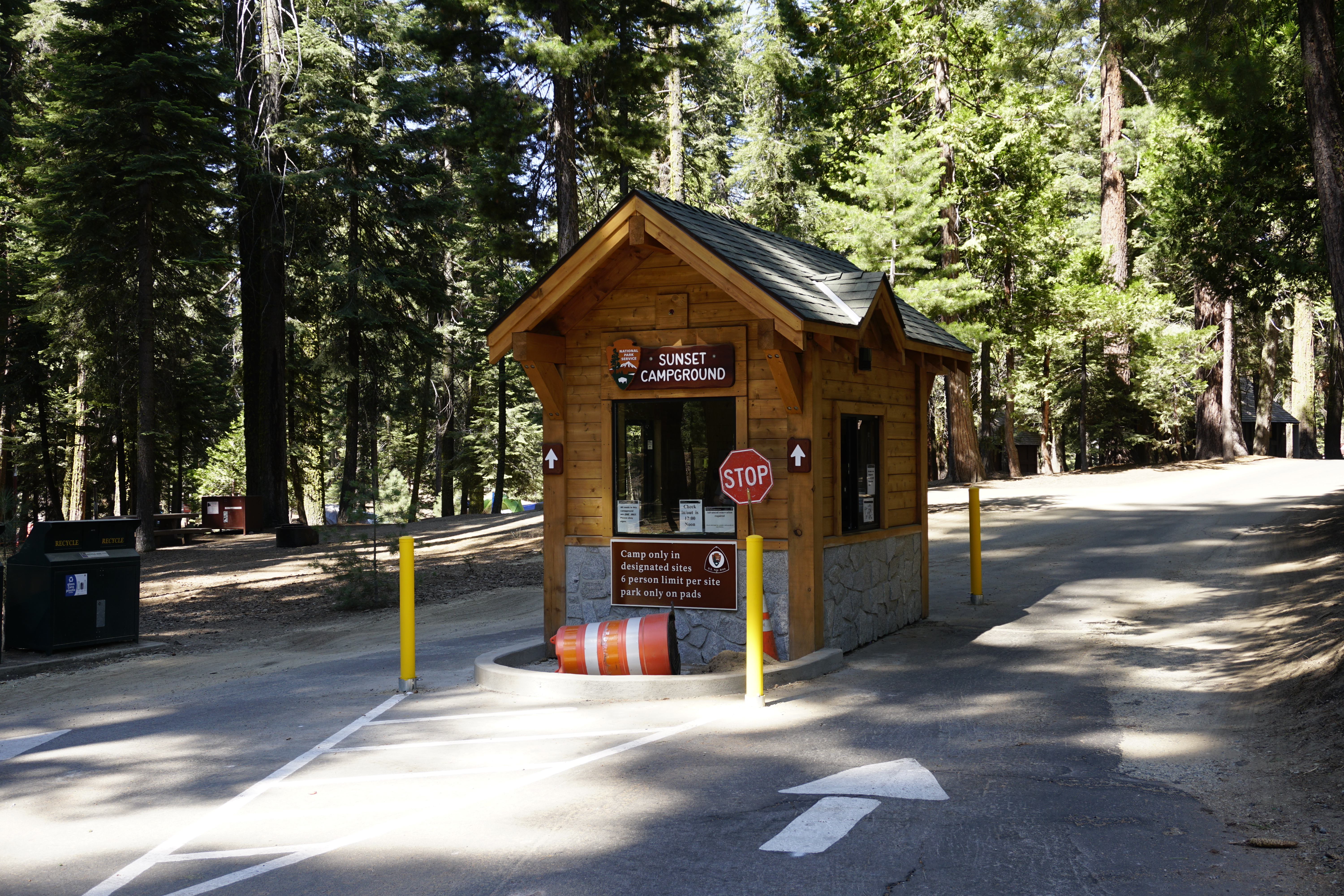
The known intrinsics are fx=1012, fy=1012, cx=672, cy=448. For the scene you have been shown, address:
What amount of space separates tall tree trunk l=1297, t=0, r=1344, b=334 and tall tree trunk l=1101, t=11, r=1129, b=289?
26.8 metres

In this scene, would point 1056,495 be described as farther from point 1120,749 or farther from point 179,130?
point 179,130

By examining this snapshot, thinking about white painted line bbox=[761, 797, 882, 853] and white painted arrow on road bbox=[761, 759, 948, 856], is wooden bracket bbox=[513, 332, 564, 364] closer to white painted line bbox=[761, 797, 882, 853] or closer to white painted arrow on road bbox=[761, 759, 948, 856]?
white painted arrow on road bbox=[761, 759, 948, 856]

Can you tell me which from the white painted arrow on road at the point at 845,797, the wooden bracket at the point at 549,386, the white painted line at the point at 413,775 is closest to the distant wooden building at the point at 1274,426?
the wooden bracket at the point at 549,386

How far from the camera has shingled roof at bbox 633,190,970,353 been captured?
353 inches

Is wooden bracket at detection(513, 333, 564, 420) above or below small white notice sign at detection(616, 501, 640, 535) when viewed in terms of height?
above

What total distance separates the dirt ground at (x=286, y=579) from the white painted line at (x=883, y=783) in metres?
9.08

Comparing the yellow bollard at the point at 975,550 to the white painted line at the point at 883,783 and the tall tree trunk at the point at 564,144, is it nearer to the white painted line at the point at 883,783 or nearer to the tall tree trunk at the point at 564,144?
the white painted line at the point at 883,783

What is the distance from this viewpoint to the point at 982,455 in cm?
4500

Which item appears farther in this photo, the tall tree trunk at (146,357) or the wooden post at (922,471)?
the tall tree trunk at (146,357)

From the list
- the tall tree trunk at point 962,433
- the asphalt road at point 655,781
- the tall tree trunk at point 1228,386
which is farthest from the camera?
the tall tree trunk at point 1228,386

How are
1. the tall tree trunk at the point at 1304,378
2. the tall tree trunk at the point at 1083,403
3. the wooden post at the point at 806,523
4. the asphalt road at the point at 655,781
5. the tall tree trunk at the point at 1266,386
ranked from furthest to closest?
the tall tree trunk at the point at 1266,386, the tall tree trunk at the point at 1304,378, the tall tree trunk at the point at 1083,403, the wooden post at the point at 806,523, the asphalt road at the point at 655,781

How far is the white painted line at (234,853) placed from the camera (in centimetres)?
495

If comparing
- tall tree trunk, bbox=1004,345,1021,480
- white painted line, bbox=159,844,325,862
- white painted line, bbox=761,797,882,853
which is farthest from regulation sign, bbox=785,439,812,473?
tall tree trunk, bbox=1004,345,1021,480

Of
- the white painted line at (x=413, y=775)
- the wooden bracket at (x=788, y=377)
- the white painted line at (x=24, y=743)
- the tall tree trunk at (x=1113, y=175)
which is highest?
the tall tree trunk at (x=1113, y=175)
